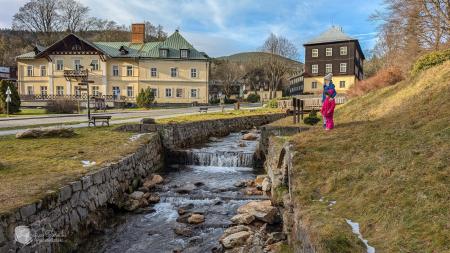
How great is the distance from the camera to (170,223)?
10.5 meters

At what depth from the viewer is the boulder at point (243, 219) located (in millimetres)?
10109

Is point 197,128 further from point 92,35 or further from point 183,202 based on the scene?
point 92,35

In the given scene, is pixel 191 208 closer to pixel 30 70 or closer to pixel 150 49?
pixel 150 49

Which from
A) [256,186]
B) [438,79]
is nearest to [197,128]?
[256,186]

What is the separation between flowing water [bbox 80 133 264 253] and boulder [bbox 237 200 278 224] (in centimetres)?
59

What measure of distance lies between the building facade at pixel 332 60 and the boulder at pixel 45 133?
49.2 m

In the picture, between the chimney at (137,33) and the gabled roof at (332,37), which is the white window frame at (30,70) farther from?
the gabled roof at (332,37)

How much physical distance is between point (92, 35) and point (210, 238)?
7889cm

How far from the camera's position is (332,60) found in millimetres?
62062

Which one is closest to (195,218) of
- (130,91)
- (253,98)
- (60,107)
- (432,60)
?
(432,60)

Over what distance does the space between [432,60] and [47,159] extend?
62.1 feet

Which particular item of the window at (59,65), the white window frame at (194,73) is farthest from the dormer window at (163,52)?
the window at (59,65)

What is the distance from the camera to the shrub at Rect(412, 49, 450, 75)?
64.1ft

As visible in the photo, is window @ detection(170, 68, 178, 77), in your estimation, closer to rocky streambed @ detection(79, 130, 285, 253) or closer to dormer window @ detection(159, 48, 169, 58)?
dormer window @ detection(159, 48, 169, 58)
